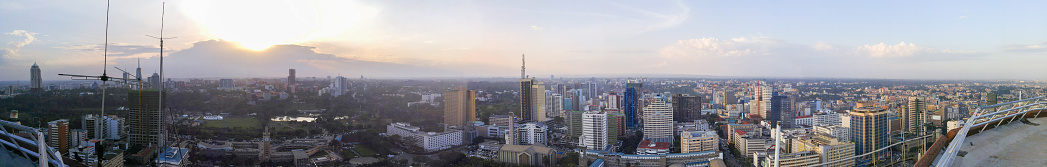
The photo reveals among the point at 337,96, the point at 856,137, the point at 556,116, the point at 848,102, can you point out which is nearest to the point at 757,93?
the point at 848,102

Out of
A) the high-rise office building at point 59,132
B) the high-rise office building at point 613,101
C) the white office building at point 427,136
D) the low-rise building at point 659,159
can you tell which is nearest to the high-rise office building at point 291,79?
the white office building at point 427,136

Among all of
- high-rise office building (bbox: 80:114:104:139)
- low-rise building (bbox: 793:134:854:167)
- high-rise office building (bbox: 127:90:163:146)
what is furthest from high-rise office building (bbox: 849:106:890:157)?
high-rise office building (bbox: 80:114:104:139)

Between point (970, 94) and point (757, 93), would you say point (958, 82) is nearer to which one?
point (970, 94)

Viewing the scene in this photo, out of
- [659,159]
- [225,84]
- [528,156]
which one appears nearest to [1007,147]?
[528,156]

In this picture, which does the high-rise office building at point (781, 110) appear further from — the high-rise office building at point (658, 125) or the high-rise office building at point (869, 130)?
the high-rise office building at point (869, 130)

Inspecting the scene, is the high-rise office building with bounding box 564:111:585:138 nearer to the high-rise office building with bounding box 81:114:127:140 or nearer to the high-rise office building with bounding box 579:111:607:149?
the high-rise office building with bounding box 579:111:607:149

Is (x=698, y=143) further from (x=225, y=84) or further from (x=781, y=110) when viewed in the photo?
(x=225, y=84)

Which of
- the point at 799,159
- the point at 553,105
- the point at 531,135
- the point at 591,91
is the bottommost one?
the point at 531,135
